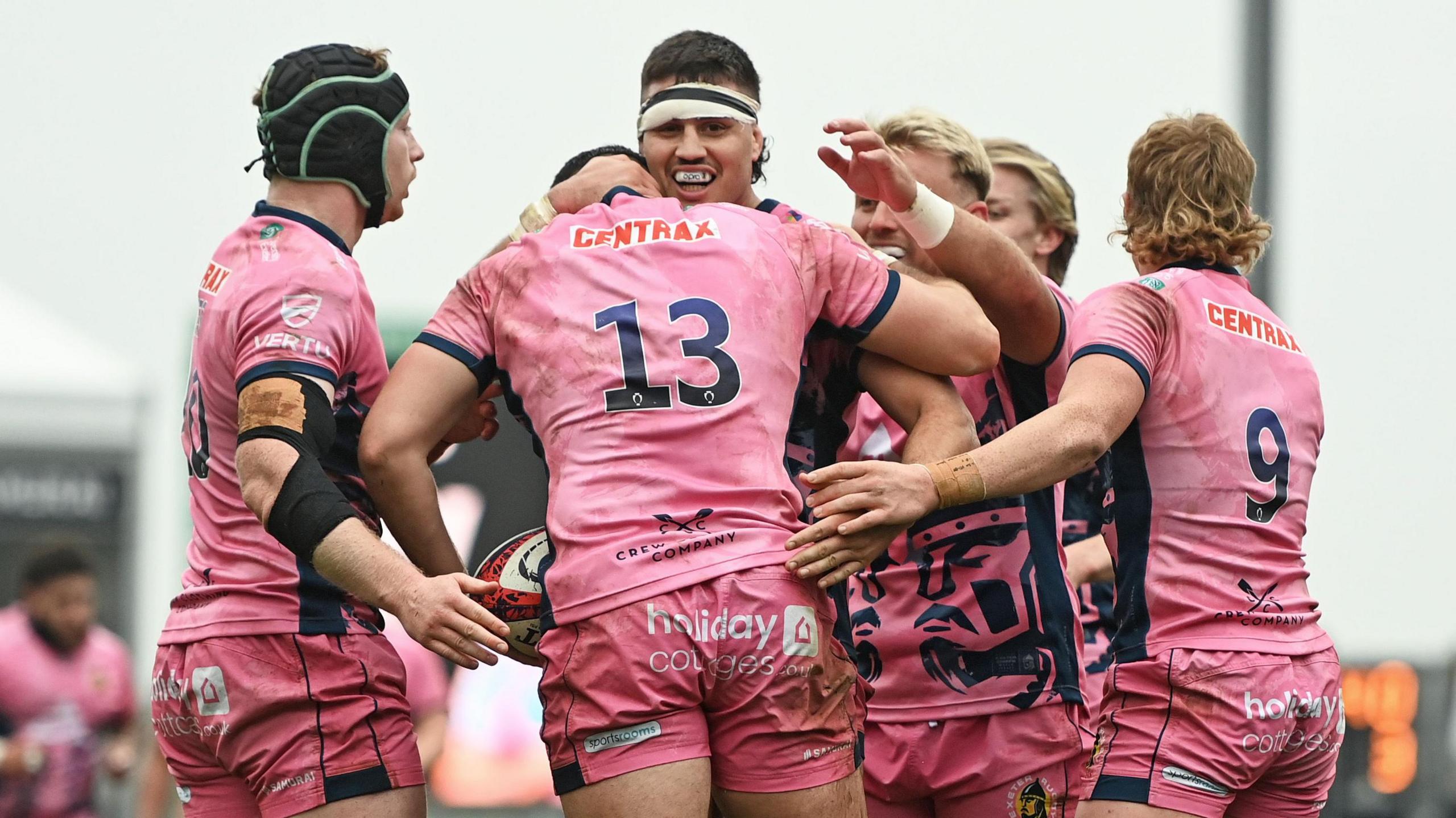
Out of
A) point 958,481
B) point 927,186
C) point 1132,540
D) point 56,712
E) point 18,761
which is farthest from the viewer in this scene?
point 56,712

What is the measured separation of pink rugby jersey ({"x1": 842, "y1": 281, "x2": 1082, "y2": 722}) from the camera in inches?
193

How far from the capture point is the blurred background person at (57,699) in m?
11.0

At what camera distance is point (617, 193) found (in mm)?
4453

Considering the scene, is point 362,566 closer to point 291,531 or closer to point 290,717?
point 291,531

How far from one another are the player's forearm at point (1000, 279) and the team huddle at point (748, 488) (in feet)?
0.04

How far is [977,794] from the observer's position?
4832 millimetres

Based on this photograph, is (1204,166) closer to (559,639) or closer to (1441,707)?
(559,639)

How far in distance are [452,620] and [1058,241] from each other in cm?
294

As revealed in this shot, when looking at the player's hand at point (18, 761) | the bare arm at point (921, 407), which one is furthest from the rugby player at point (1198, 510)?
the player's hand at point (18, 761)

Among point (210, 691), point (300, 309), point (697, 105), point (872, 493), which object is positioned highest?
point (697, 105)

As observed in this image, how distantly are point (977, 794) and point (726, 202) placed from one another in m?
1.80

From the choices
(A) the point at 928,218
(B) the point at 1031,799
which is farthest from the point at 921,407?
(B) the point at 1031,799

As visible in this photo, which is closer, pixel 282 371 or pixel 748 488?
pixel 748 488

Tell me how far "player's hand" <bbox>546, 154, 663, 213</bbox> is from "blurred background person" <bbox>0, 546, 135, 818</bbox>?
790cm
